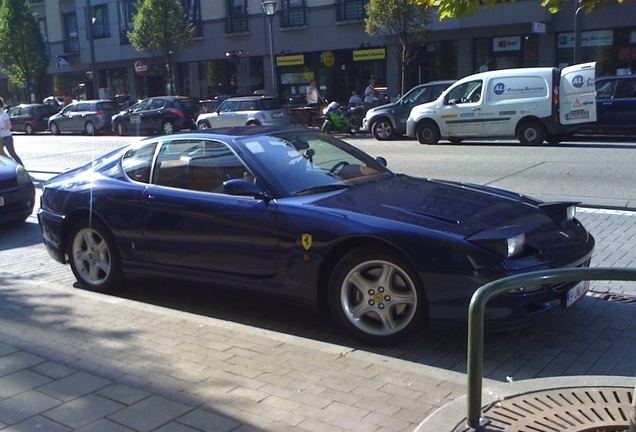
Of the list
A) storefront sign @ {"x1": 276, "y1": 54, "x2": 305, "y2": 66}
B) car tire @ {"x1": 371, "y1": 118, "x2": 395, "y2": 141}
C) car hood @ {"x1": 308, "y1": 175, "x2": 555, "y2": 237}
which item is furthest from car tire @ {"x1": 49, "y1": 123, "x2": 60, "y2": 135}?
car hood @ {"x1": 308, "y1": 175, "x2": 555, "y2": 237}

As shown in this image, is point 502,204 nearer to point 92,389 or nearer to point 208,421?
point 208,421

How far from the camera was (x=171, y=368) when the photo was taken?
4.54 meters

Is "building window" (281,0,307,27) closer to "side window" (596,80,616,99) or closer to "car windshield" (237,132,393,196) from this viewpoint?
"side window" (596,80,616,99)

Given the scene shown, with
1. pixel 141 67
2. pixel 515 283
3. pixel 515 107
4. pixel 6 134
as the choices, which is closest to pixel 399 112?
pixel 515 107

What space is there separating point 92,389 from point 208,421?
2.80 ft

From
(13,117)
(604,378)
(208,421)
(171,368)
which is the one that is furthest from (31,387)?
(13,117)

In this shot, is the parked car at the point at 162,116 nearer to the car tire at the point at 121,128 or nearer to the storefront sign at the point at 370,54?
the car tire at the point at 121,128

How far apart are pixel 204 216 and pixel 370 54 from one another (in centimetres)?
2693

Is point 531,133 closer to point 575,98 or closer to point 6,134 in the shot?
point 575,98

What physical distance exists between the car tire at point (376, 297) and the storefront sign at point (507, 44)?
81.3ft

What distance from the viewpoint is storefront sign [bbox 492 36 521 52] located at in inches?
1089

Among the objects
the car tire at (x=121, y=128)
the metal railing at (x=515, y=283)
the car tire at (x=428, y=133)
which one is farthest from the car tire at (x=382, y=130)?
the metal railing at (x=515, y=283)

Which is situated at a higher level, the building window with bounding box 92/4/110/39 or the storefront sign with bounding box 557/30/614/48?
the building window with bounding box 92/4/110/39

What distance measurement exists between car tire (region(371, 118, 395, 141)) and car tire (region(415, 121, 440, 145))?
1984mm
